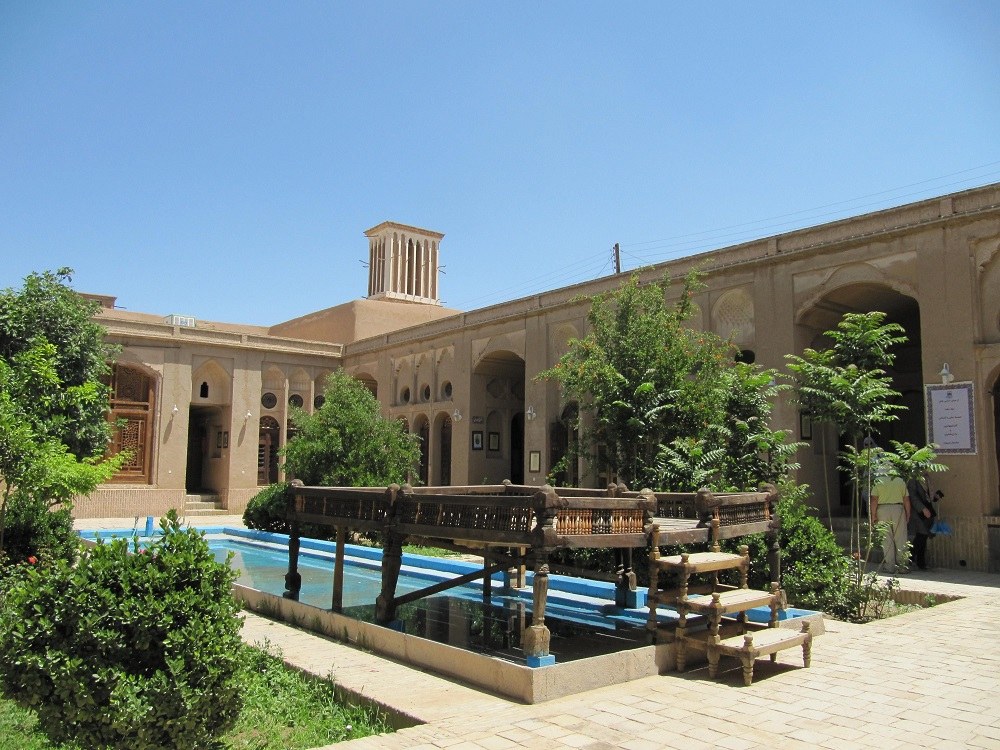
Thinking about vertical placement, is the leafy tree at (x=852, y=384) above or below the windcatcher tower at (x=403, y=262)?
below

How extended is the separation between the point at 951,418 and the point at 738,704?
9358 millimetres

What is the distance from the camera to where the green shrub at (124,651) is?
411 cm

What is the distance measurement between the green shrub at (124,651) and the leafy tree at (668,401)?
26.6 ft

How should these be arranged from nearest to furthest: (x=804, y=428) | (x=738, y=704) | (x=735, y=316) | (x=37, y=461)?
1. (x=738, y=704)
2. (x=37, y=461)
3. (x=804, y=428)
4. (x=735, y=316)

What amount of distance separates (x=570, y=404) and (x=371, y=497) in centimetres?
1266

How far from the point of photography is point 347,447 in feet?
58.5

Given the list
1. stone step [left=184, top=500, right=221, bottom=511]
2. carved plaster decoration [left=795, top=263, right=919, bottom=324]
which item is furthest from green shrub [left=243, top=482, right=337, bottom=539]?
carved plaster decoration [left=795, top=263, right=919, bottom=324]

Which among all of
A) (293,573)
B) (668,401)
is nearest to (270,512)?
(293,573)

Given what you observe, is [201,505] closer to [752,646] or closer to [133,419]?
[133,419]

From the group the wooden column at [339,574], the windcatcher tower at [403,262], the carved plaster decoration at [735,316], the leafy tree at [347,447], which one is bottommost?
the wooden column at [339,574]

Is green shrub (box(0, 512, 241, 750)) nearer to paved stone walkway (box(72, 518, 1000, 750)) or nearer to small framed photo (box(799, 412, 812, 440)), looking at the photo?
paved stone walkway (box(72, 518, 1000, 750))

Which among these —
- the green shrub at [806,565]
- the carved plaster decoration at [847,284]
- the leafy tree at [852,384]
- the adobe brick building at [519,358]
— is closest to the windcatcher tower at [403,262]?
the adobe brick building at [519,358]

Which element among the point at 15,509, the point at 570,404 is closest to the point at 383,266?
the point at 570,404

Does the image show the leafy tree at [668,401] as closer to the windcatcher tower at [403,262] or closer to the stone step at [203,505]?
the stone step at [203,505]
